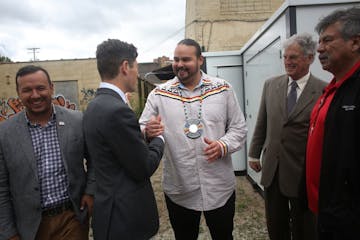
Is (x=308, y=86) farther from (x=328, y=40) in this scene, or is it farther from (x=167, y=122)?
(x=167, y=122)

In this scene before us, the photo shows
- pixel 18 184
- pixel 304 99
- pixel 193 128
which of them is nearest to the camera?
pixel 18 184

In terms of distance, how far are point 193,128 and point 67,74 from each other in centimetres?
2072

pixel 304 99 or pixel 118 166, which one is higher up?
pixel 304 99

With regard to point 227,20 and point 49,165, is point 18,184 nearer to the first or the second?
point 49,165

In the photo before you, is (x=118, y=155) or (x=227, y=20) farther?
(x=227, y=20)

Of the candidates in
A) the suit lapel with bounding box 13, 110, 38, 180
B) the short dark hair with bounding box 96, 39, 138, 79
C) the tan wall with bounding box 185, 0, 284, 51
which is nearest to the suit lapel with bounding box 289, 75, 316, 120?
the short dark hair with bounding box 96, 39, 138, 79

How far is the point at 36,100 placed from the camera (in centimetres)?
207

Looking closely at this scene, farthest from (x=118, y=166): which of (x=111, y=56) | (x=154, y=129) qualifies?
(x=111, y=56)

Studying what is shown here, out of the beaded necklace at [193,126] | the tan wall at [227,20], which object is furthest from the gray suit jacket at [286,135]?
the tan wall at [227,20]

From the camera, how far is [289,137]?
2.57 m

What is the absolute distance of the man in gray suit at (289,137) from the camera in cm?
255

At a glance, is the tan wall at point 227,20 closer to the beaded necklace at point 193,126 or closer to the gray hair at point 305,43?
the gray hair at point 305,43

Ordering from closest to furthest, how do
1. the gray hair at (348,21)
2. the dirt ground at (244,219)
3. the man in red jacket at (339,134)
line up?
the man in red jacket at (339,134)
the gray hair at (348,21)
the dirt ground at (244,219)

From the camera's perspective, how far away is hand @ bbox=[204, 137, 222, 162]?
2.26m
